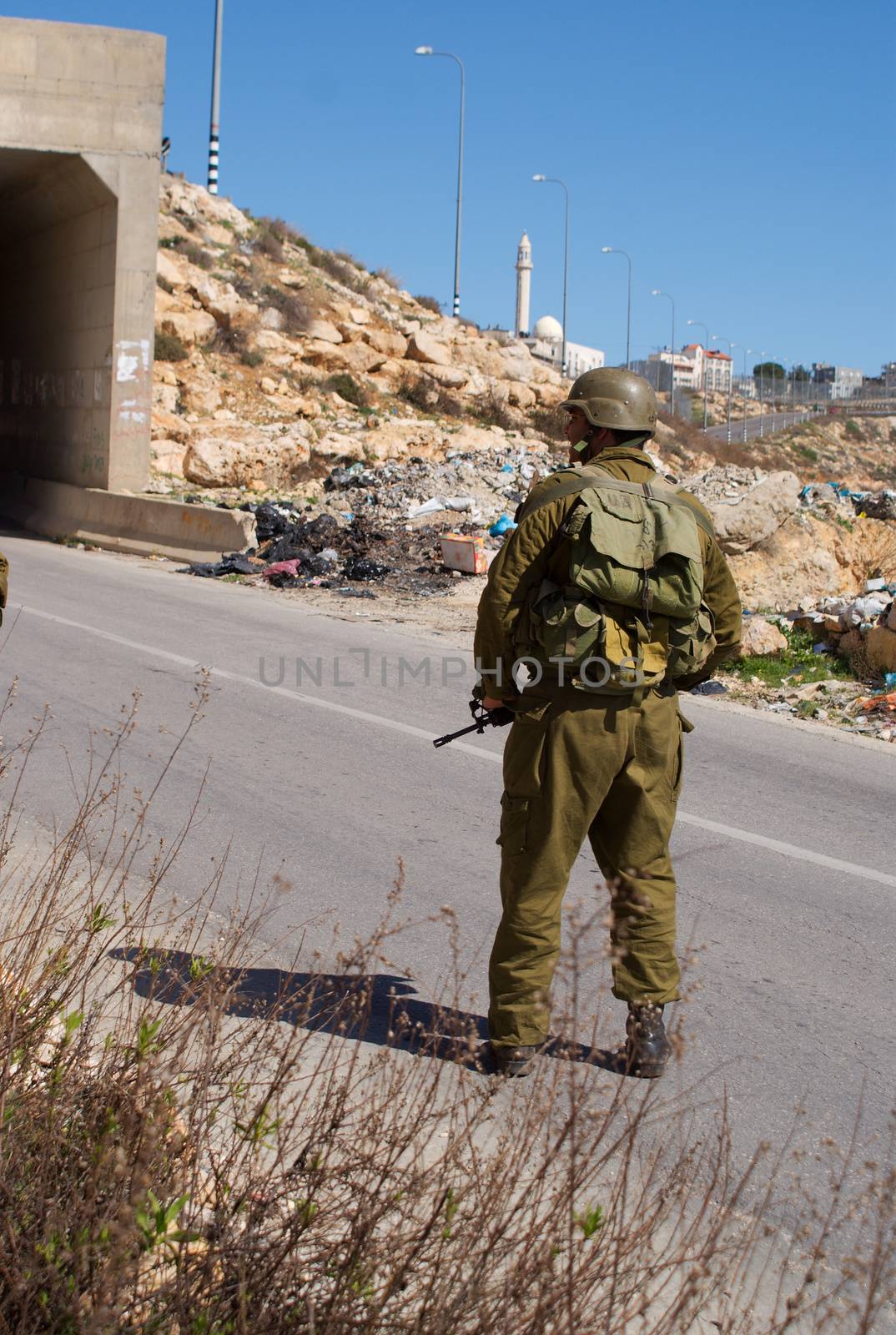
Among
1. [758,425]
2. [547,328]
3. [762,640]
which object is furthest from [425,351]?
[547,328]

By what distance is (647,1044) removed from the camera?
145 inches

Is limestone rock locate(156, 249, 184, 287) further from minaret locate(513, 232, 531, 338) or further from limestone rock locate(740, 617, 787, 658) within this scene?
minaret locate(513, 232, 531, 338)

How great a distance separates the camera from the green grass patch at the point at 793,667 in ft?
35.8

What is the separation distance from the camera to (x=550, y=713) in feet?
11.7

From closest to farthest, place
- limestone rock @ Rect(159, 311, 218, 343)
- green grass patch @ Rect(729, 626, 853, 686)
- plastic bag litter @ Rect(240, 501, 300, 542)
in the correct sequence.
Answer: green grass patch @ Rect(729, 626, 853, 686)
plastic bag litter @ Rect(240, 501, 300, 542)
limestone rock @ Rect(159, 311, 218, 343)

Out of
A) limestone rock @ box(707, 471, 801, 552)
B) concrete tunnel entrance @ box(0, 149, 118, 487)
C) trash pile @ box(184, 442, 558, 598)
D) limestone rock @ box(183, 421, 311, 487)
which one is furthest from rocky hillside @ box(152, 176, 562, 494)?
limestone rock @ box(707, 471, 801, 552)

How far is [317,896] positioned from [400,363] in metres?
31.6

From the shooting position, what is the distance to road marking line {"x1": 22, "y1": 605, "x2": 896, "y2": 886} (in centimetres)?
582

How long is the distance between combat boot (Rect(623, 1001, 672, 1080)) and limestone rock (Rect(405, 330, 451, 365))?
3326cm

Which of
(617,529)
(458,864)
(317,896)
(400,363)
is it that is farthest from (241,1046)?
(400,363)

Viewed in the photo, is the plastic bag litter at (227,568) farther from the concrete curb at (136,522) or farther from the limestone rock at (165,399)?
the limestone rock at (165,399)

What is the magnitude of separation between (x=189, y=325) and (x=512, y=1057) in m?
30.5

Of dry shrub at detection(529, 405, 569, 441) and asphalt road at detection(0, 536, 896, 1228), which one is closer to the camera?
asphalt road at detection(0, 536, 896, 1228)

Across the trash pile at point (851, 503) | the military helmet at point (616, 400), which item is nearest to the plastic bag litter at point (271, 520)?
the trash pile at point (851, 503)
